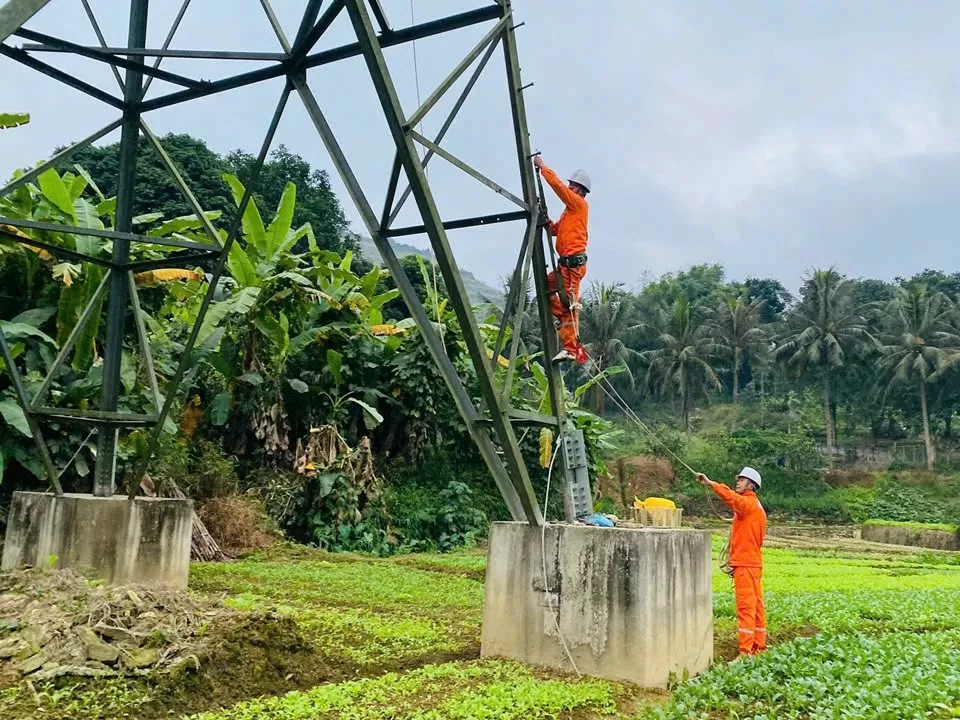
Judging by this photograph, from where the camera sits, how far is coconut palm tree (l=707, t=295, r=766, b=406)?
168 ft

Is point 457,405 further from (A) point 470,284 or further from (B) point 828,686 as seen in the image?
(A) point 470,284

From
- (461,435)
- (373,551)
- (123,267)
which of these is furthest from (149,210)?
(123,267)

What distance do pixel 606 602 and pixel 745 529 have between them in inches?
71.8

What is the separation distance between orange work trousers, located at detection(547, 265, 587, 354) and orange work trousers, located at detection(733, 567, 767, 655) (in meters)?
2.35

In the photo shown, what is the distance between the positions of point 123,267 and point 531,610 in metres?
5.34

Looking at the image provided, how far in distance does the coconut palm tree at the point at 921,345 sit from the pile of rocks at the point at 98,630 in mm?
45376

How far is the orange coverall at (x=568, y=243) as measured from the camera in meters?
6.89

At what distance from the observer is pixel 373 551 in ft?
50.8

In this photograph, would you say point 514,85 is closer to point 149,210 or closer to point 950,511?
point 149,210

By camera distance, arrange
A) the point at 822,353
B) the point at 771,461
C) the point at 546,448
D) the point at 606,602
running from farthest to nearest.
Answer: the point at 822,353, the point at 771,461, the point at 546,448, the point at 606,602

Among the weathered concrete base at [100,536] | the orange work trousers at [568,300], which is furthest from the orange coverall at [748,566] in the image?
the weathered concrete base at [100,536]

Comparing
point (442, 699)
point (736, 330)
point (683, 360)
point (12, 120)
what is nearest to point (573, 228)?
point (442, 699)

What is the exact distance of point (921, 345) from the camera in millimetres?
45125

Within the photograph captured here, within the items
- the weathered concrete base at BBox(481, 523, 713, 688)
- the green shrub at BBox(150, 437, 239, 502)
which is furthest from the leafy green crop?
the green shrub at BBox(150, 437, 239, 502)
